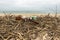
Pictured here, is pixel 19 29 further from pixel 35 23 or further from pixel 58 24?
pixel 58 24

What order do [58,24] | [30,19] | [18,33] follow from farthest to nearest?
[30,19]
[58,24]
[18,33]

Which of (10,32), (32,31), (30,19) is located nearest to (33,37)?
(32,31)

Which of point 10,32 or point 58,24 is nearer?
point 10,32

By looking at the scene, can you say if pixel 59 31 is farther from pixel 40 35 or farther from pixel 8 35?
pixel 8 35

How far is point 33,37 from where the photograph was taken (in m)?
2.58

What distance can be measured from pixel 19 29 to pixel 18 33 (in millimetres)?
103

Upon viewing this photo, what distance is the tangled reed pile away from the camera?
2.56 m

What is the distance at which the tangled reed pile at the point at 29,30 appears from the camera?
2558 millimetres

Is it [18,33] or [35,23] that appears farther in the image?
[35,23]

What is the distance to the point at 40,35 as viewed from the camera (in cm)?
260

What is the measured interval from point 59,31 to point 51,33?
109 mm

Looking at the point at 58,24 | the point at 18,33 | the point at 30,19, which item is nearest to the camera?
the point at 18,33

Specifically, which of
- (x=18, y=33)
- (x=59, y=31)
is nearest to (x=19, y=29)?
(x=18, y=33)

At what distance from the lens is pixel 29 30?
2.62 m
